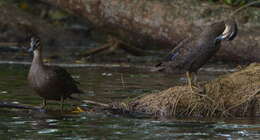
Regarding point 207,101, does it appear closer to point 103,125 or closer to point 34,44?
point 103,125

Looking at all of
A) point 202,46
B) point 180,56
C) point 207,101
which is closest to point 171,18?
point 180,56

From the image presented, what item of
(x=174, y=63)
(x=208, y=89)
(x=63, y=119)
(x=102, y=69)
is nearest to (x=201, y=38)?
(x=174, y=63)

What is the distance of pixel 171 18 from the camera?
1692 cm

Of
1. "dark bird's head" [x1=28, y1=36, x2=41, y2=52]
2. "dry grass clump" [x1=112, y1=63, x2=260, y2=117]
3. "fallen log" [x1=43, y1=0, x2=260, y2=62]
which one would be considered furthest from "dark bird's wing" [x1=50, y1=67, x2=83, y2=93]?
"fallen log" [x1=43, y1=0, x2=260, y2=62]

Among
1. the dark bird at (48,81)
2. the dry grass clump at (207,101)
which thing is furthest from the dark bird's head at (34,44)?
the dry grass clump at (207,101)

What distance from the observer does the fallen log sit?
16.8 metres

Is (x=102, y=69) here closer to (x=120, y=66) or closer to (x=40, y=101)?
(x=120, y=66)

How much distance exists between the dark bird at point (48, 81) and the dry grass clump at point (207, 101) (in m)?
0.87

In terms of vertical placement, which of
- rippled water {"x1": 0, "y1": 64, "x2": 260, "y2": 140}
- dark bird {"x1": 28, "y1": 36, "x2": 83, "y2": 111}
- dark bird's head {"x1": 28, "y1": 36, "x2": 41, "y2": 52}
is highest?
dark bird's head {"x1": 28, "y1": 36, "x2": 41, "y2": 52}

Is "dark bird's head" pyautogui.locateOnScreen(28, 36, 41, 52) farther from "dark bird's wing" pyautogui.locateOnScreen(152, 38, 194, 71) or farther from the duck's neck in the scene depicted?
"dark bird's wing" pyautogui.locateOnScreen(152, 38, 194, 71)

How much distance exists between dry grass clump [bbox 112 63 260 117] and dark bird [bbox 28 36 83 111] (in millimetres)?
866

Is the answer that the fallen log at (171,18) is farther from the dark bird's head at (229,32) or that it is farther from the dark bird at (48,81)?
the dark bird at (48,81)

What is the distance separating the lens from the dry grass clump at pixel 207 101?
10414 millimetres

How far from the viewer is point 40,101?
38.8ft
